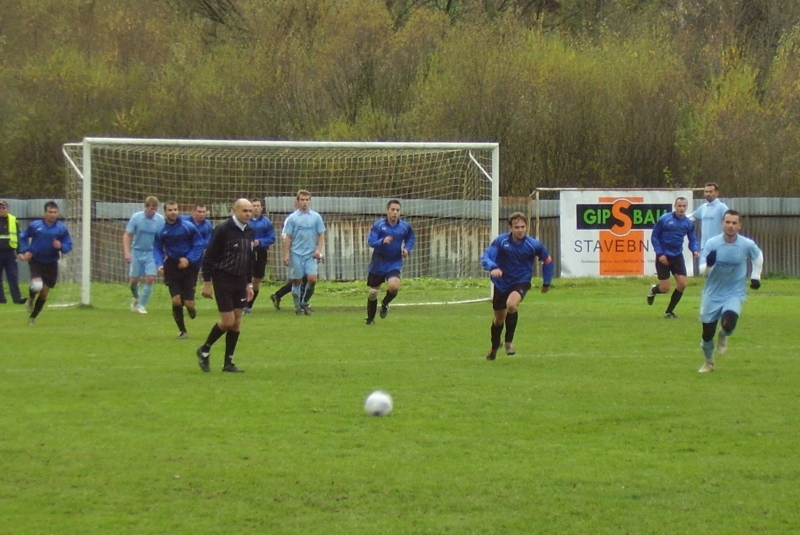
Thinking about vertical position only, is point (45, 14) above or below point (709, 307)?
above

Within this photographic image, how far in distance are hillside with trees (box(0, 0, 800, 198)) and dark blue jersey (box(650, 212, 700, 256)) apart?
15.2 metres

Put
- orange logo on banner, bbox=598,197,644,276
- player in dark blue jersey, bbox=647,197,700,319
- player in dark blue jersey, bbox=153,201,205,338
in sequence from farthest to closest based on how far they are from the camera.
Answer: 1. orange logo on banner, bbox=598,197,644,276
2. player in dark blue jersey, bbox=647,197,700,319
3. player in dark blue jersey, bbox=153,201,205,338

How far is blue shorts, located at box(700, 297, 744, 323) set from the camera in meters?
13.6

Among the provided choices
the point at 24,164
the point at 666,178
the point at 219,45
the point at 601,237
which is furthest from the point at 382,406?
the point at 219,45

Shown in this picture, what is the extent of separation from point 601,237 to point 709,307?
15.7m

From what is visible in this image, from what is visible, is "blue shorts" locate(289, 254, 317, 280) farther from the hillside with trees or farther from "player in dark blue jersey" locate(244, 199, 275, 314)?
the hillside with trees

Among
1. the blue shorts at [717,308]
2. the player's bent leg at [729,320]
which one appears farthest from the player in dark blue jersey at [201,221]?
the player's bent leg at [729,320]

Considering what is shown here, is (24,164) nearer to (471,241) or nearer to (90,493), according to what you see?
(471,241)

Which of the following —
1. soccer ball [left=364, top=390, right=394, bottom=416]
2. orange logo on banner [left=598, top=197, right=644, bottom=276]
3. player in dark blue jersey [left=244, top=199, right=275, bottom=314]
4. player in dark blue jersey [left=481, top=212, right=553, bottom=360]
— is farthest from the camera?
orange logo on banner [left=598, top=197, right=644, bottom=276]

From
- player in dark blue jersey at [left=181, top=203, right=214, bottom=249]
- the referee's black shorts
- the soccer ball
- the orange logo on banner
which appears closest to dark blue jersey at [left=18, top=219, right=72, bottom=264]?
player in dark blue jersey at [left=181, top=203, right=214, bottom=249]

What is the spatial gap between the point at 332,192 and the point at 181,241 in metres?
12.3

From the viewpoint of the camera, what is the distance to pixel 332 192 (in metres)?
29.8

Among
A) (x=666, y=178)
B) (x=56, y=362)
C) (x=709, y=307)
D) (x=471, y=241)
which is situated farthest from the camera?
(x=666, y=178)

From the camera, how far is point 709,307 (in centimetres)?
1375
